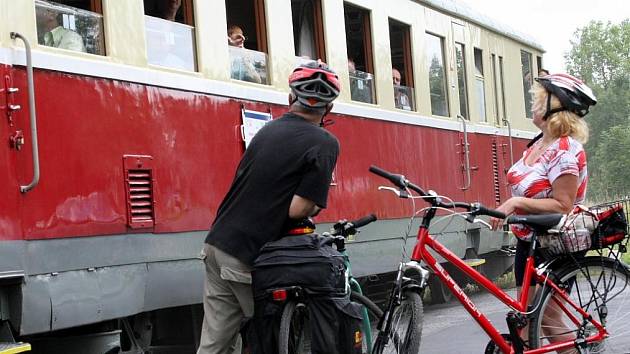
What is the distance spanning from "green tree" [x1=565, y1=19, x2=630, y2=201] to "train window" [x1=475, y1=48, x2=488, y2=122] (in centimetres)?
7565

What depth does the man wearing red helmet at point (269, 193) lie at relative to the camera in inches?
184

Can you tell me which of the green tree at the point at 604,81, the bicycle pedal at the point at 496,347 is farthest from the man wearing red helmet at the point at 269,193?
the green tree at the point at 604,81

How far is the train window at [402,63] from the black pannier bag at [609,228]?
4.90 metres

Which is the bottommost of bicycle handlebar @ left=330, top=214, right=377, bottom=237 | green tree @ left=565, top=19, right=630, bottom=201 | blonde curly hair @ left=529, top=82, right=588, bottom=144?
bicycle handlebar @ left=330, top=214, right=377, bottom=237

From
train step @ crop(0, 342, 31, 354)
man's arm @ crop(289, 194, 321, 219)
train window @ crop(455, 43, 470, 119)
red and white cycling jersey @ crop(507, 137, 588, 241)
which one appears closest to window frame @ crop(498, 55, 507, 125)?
train window @ crop(455, 43, 470, 119)

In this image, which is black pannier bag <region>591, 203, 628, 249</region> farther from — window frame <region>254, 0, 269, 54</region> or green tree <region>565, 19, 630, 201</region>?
green tree <region>565, 19, 630, 201</region>

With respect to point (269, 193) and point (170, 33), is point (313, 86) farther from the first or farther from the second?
point (170, 33)

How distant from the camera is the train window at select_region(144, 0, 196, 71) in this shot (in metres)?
6.62

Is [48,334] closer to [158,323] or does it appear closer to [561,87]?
[158,323]

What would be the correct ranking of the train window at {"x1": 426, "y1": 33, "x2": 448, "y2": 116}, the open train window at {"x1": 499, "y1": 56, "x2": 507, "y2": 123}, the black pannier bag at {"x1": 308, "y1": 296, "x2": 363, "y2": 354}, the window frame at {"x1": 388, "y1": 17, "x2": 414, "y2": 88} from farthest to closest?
the open train window at {"x1": 499, "y1": 56, "x2": 507, "y2": 123}
the train window at {"x1": 426, "y1": 33, "x2": 448, "y2": 116}
the window frame at {"x1": 388, "y1": 17, "x2": 414, "y2": 88}
the black pannier bag at {"x1": 308, "y1": 296, "x2": 363, "y2": 354}

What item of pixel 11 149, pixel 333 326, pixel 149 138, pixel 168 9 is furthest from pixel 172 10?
pixel 333 326

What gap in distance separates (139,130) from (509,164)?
297 inches

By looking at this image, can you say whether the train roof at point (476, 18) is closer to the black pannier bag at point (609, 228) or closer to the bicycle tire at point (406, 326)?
the black pannier bag at point (609, 228)

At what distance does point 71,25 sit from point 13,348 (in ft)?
6.30
